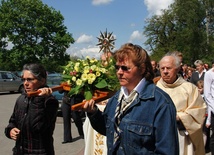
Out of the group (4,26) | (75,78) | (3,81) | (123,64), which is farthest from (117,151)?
(4,26)

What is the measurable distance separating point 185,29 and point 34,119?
43.5m

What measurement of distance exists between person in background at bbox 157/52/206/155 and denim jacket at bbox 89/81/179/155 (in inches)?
68.5

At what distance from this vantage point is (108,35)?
6.41m

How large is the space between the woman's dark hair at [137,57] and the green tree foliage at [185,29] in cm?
3923

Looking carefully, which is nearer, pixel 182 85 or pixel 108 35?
pixel 182 85

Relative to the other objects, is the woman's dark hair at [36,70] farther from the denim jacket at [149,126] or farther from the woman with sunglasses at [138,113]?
the denim jacket at [149,126]

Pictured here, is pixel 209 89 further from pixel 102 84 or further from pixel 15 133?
pixel 15 133

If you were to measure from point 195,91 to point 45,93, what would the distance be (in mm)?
1937

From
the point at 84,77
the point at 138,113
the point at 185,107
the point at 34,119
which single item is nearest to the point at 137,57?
the point at 138,113

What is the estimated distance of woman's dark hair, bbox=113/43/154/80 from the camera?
2232 millimetres

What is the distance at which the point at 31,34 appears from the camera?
2072 inches

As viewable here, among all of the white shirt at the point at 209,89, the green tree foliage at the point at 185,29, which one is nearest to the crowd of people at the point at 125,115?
the white shirt at the point at 209,89

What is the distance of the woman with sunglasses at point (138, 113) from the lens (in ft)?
6.70

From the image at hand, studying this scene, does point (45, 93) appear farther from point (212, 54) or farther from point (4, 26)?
point (4, 26)
